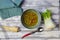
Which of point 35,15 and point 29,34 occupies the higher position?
point 35,15

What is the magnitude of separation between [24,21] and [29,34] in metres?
0.08

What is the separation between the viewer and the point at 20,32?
4.89ft

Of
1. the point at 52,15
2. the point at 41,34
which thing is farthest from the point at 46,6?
the point at 41,34

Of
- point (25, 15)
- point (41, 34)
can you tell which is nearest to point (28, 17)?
point (25, 15)

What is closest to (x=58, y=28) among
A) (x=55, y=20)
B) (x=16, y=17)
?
(x=55, y=20)

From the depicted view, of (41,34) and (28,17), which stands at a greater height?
(28,17)

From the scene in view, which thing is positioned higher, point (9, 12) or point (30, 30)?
point (9, 12)

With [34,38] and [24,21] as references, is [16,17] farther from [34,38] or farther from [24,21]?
[34,38]

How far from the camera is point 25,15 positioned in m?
A: 1.48

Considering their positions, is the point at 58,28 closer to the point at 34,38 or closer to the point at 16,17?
the point at 34,38

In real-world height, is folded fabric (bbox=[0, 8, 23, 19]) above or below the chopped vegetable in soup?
above

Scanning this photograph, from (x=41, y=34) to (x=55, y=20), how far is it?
0.12 meters

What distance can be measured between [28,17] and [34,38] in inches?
5.0

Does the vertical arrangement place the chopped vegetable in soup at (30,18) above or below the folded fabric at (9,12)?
below
